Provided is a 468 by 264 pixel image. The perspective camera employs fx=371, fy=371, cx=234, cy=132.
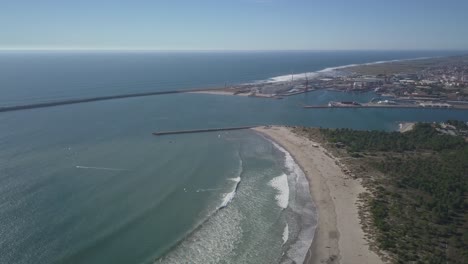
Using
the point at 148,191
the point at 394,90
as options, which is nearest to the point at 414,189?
the point at 148,191

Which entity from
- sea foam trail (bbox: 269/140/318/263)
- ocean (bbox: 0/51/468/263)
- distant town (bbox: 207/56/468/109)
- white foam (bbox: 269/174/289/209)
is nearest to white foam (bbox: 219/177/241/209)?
ocean (bbox: 0/51/468/263)

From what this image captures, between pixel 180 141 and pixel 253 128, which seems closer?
pixel 180 141

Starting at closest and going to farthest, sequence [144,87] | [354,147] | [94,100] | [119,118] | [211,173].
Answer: [211,173] → [354,147] → [119,118] → [94,100] → [144,87]

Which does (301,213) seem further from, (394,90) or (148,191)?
(394,90)

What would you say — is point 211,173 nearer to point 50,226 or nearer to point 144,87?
point 50,226

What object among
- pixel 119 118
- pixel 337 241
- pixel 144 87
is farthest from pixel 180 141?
pixel 144 87

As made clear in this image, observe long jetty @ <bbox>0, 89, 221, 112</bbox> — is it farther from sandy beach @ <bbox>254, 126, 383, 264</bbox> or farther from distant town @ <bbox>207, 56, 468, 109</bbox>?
sandy beach @ <bbox>254, 126, 383, 264</bbox>

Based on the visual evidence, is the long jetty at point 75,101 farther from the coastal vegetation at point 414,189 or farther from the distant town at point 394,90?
the coastal vegetation at point 414,189

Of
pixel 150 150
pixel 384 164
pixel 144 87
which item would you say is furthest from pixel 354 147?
pixel 144 87

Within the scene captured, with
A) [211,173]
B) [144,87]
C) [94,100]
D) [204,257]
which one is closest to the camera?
[204,257]
